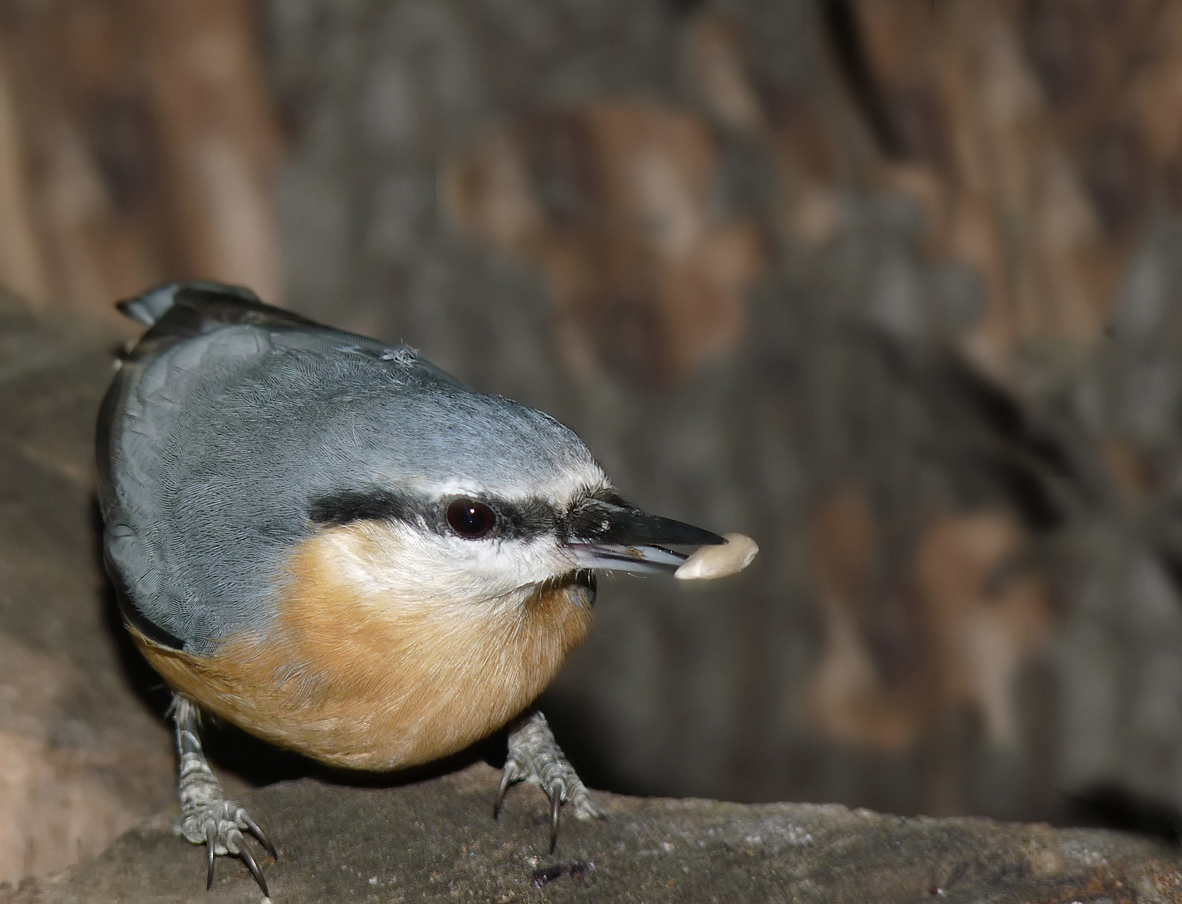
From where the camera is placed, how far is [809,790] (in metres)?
5.25

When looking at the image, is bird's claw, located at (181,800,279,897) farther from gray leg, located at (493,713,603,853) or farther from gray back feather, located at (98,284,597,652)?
gray leg, located at (493,713,603,853)

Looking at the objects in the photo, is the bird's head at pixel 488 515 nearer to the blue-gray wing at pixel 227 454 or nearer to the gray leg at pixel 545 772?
the blue-gray wing at pixel 227 454

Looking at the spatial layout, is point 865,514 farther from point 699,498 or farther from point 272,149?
point 272,149

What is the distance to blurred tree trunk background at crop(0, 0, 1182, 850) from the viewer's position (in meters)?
4.85

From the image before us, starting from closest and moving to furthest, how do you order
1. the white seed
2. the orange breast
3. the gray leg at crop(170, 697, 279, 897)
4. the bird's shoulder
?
1. the white seed
2. the orange breast
3. the gray leg at crop(170, 697, 279, 897)
4. the bird's shoulder

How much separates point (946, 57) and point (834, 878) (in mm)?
3970

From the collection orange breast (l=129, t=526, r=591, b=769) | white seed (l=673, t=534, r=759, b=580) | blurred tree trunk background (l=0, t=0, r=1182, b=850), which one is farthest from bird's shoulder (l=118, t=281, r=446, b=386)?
blurred tree trunk background (l=0, t=0, r=1182, b=850)

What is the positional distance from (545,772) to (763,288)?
292 cm

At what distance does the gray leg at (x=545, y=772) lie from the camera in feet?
9.01

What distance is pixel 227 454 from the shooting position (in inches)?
105

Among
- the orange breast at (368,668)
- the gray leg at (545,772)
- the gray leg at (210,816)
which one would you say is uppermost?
the orange breast at (368,668)

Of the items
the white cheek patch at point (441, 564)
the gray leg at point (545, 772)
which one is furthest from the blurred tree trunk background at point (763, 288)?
the white cheek patch at point (441, 564)

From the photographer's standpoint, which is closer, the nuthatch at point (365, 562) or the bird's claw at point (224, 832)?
the nuthatch at point (365, 562)

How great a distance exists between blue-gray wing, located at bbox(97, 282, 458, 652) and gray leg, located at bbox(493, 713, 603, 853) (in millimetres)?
785
